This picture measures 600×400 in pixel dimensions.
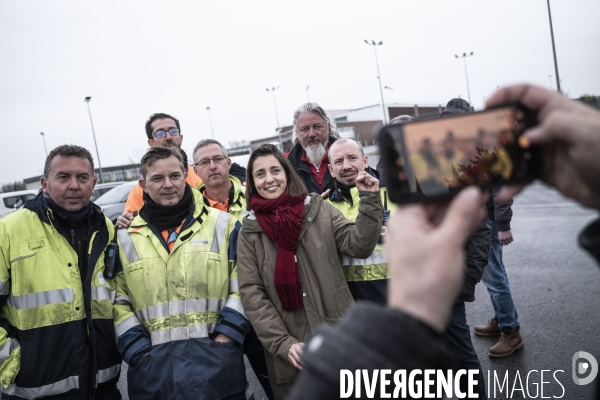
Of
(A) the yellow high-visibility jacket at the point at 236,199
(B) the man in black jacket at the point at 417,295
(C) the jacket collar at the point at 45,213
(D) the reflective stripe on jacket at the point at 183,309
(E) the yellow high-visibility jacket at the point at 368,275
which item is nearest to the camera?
(B) the man in black jacket at the point at 417,295

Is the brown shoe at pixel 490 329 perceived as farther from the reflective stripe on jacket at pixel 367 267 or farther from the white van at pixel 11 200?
the white van at pixel 11 200

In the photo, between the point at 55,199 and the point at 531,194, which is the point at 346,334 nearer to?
the point at 55,199

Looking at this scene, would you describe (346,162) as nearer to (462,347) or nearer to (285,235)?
(285,235)

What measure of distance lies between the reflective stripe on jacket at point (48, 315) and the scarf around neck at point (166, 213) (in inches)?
16.3

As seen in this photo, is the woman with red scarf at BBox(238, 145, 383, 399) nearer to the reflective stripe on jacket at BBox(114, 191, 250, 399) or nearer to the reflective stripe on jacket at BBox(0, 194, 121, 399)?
the reflective stripe on jacket at BBox(114, 191, 250, 399)

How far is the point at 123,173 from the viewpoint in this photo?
62375 millimetres

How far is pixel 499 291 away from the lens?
399cm

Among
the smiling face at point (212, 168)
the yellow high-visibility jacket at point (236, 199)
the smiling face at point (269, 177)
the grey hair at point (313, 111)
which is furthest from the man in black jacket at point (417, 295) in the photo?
the grey hair at point (313, 111)

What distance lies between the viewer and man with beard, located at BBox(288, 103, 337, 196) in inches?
162

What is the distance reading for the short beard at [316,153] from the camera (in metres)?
4.14

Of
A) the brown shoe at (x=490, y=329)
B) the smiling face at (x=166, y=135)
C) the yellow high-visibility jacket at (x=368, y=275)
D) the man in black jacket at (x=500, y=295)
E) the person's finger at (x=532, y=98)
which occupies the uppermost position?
the smiling face at (x=166, y=135)

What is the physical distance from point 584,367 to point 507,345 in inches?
24.7

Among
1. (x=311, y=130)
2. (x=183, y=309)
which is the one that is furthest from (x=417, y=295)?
(x=311, y=130)

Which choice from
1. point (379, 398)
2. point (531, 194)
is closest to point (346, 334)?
point (379, 398)
